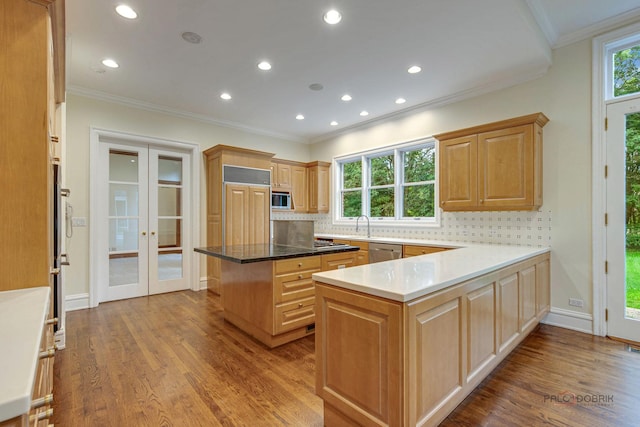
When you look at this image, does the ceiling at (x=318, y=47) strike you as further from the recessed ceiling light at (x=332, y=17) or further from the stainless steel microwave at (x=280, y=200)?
the stainless steel microwave at (x=280, y=200)

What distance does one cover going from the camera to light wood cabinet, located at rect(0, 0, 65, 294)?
1.16 m

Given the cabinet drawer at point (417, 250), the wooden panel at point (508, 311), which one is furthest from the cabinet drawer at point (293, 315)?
the cabinet drawer at point (417, 250)

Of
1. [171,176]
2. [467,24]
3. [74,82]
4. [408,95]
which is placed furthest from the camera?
[171,176]

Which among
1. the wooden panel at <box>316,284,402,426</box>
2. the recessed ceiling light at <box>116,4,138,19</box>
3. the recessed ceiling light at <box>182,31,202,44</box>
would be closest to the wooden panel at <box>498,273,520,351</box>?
the wooden panel at <box>316,284,402,426</box>

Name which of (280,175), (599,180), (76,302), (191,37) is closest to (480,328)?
(599,180)

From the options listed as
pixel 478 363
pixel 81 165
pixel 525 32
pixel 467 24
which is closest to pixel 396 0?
pixel 467 24

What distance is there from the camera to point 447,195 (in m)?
3.90

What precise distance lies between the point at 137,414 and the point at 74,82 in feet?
13.3

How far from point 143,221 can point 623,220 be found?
5.92 m

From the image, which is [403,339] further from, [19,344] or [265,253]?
[265,253]

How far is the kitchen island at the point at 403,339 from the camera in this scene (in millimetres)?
1344

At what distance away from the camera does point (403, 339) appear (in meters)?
1.31

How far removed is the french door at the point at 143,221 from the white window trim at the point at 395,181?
2777 mm

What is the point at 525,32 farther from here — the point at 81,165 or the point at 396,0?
the point at 81,165
